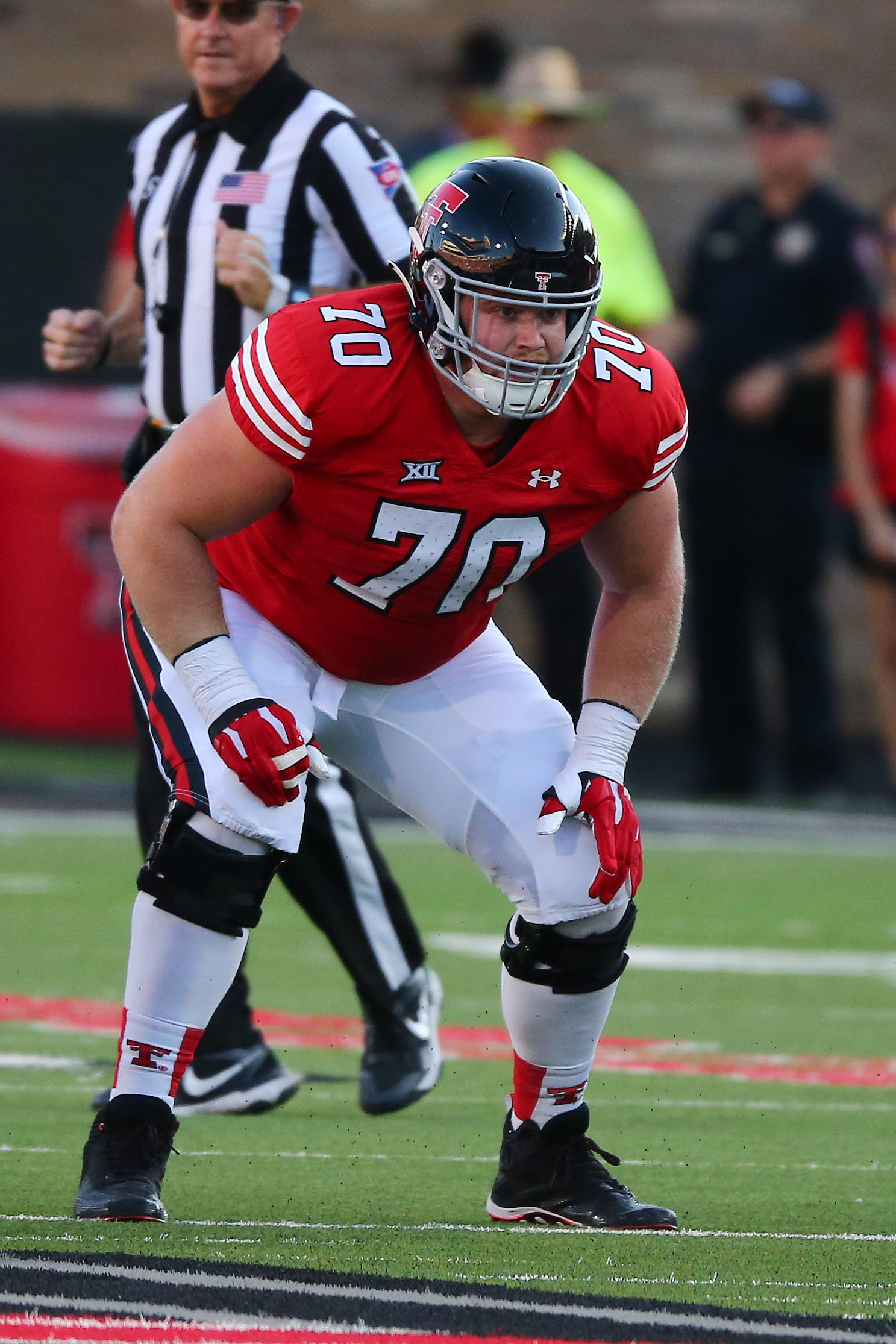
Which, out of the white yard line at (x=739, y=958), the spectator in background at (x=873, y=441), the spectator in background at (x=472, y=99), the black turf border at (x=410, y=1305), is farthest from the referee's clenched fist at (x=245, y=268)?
the spectator in background at (x=873, y=441)

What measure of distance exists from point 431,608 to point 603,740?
0.32 metres

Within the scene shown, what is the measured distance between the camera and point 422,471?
3391mm

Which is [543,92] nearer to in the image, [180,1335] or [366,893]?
[366,893]

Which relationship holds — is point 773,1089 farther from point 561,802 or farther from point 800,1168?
point 561,802

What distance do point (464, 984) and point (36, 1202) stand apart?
249cm

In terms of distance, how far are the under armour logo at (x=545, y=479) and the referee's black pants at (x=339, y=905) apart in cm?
122

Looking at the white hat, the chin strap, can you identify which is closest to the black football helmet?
the chin strap

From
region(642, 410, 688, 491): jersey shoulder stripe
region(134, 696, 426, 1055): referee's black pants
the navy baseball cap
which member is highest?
region(642, 410, 688, 491): jersey shoulder stripe

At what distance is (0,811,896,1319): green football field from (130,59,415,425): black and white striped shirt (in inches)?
53.5

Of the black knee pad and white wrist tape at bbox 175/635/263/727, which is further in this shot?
the black knee pad

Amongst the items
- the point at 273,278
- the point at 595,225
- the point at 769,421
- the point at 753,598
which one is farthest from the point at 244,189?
the point at 753,598

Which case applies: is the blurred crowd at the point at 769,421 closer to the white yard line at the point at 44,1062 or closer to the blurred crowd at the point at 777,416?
the blurred crowd at the point at 777,416

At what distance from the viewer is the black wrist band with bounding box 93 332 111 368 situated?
4.76 meters

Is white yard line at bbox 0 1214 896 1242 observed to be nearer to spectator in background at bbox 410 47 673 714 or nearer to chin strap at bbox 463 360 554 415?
chin strap at bbox 463 360 554 415
